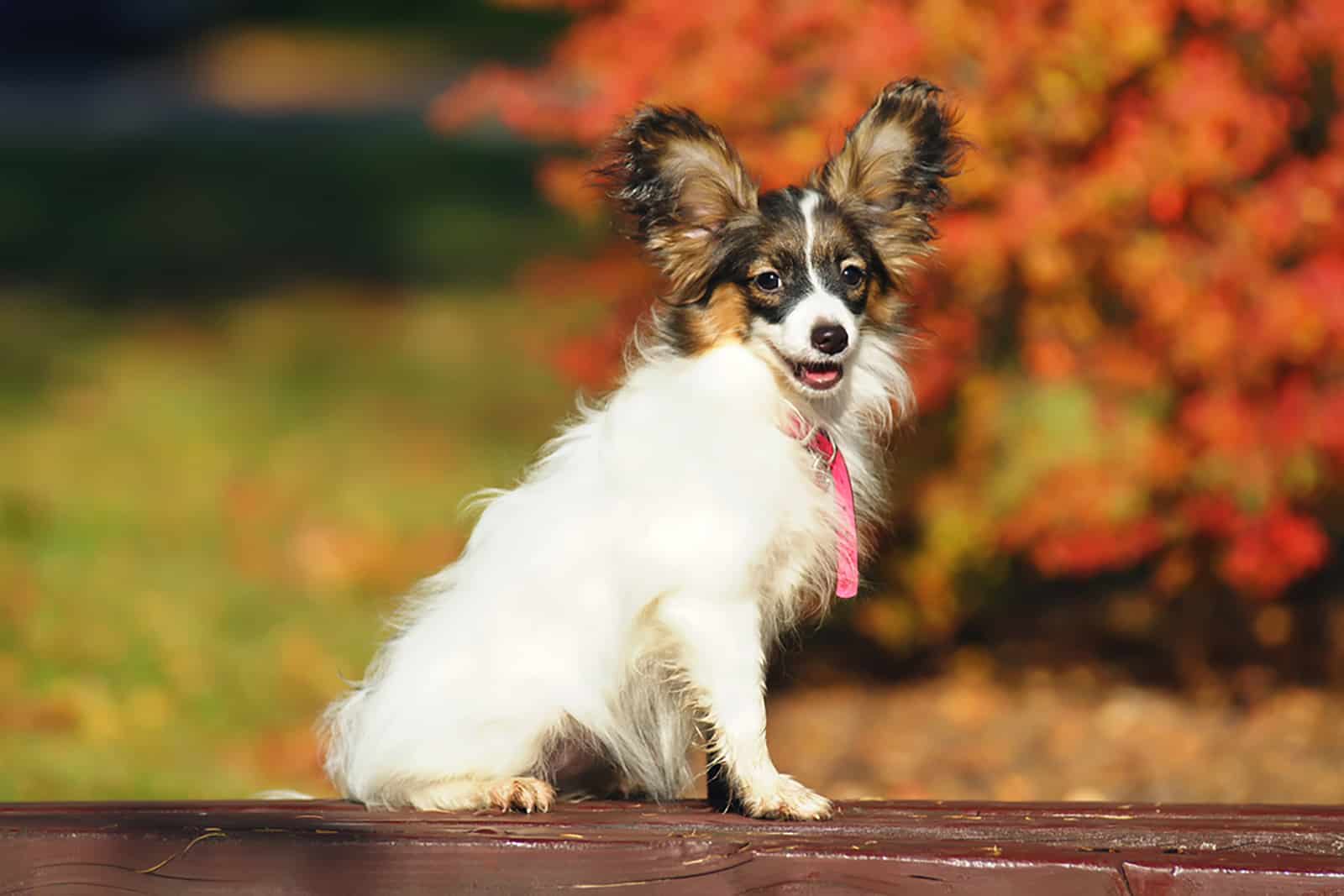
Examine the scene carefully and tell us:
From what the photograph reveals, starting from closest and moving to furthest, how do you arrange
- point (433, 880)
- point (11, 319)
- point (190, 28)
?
point (433, 880) < point (11, 319) < point (190, 28)

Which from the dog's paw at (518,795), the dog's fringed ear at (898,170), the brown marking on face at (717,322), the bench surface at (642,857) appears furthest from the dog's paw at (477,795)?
the dog's fringed ear at (898,170)

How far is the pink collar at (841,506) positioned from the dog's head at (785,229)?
10 cm

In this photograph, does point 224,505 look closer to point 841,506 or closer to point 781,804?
point 841,506

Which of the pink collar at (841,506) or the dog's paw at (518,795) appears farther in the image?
the pink collar at (841,506)

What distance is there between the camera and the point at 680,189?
403cm

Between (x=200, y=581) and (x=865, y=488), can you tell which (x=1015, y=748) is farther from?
(x=200, y=581)

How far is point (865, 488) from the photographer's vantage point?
13.8 feet

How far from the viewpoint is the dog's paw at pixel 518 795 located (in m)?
3.73

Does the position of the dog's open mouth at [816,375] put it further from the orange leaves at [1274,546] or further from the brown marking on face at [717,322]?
the orange leaves at [1274,546]

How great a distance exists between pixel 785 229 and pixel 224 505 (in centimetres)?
745

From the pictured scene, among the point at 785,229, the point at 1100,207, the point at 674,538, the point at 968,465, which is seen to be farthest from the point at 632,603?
the point at 968,465

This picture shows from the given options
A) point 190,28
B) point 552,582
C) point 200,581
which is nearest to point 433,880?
point 552,582

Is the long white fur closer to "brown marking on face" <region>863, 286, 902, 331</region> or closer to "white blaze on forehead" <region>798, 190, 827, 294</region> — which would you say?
"white blaze on forehead" <region>798, 190, 827, 294</region>

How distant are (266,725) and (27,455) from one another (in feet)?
15.4
